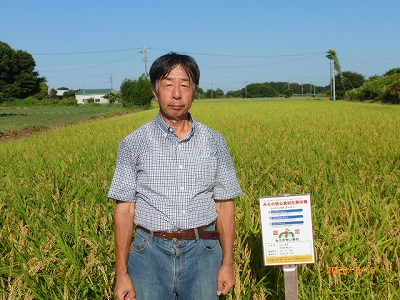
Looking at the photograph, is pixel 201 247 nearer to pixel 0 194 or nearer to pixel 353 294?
pixel 353 294

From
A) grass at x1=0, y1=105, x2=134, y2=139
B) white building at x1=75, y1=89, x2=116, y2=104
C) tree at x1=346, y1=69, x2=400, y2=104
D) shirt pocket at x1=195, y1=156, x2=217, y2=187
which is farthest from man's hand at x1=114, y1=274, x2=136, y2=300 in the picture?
white building at x1=75, y1=89, x2=116, y2=104

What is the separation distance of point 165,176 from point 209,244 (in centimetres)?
34

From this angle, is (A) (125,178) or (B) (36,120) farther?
(B) (36,120)

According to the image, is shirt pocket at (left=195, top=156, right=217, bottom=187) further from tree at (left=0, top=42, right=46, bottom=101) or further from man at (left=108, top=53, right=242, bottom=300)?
tree at (left=0, top=42, right=46, bottom=101)

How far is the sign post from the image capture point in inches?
80.5

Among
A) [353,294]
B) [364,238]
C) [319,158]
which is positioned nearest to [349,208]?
[364,238]

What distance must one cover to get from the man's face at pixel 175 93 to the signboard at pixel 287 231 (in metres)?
0.52

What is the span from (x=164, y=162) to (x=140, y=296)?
55 cm

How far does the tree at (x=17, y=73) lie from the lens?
55.9 meters

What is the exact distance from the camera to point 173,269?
1.96 m

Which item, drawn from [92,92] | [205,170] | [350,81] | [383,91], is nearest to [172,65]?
[205,170]

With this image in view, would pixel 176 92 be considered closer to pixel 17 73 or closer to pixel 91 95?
pixel 17 73

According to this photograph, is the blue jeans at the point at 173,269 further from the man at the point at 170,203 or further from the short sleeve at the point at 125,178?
the short sleeve at the point at 125,178

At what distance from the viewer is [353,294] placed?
2533 millimetres
